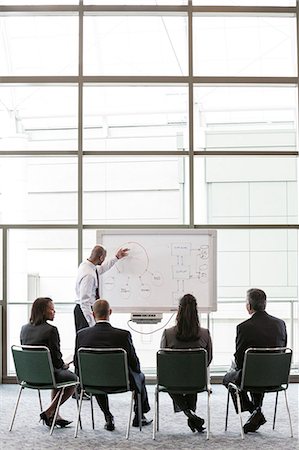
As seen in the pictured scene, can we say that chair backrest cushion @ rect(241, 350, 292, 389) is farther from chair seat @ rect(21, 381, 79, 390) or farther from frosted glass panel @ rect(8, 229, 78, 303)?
frosted glass panel @ rect(8, 229, 78, 303)

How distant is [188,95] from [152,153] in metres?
0.79

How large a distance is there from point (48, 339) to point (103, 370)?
0.57m

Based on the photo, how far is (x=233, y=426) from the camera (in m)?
5.88

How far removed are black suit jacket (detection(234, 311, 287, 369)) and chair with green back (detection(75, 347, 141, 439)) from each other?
3.09 ft

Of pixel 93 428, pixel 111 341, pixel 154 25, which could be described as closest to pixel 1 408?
pixel 93 428

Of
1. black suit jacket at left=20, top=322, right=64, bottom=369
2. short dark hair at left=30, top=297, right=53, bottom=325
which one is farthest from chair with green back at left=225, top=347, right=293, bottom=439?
short dark hair at left=30, top=297, right=53, bottom=325

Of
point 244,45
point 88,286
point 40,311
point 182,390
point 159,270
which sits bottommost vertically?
point 182,390

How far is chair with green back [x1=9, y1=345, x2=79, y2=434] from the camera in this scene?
5.47 m

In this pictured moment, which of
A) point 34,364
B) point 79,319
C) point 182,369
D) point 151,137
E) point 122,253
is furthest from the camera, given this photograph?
point 151,137

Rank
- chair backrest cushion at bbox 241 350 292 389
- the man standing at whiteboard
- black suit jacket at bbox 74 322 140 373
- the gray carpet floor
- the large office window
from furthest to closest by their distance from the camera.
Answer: the large office window < the man standing at whiteboard < black suit jacket at bbox 74 322 140 373 < chair backrest cushion at bbox 241 350 292 389 < the gray carpet floor

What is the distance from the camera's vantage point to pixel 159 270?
7.48 metres

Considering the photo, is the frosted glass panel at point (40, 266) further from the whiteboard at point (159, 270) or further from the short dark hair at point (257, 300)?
the short dark hair at point (257, 300)

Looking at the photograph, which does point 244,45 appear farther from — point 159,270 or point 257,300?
point 257,300

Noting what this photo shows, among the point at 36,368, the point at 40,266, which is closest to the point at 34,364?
the point at 36,368
